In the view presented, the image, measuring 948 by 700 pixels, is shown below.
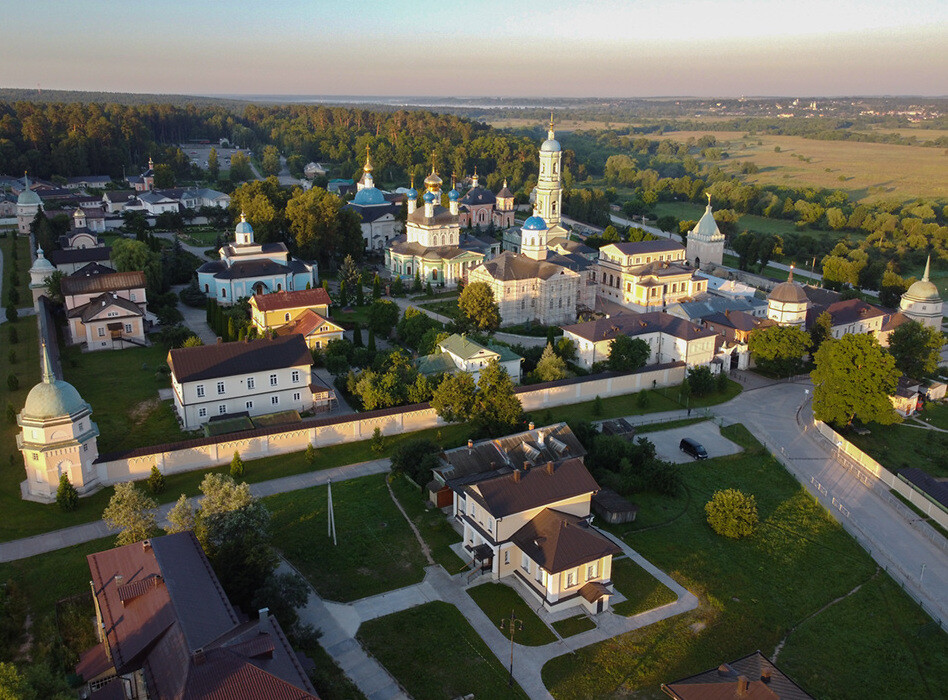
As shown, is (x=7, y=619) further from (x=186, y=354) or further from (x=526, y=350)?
(x=526, y=350)

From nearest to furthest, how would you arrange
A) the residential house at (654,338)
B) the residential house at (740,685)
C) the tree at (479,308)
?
the residential house at (740,685) < the residential house at (654,338) < the tree at (479,308)

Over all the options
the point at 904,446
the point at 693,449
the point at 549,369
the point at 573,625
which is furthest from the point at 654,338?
the point at 573,625

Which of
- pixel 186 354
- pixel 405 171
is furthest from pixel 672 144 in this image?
pixel 186 354

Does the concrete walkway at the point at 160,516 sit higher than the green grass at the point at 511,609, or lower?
higher

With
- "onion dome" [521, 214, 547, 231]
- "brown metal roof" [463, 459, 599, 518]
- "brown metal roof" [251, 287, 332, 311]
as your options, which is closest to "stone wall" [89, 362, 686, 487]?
"brown metal roof" [463, 459, 599, 518]

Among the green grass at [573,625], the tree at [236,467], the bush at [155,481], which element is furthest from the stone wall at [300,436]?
the green grass at [573,625]

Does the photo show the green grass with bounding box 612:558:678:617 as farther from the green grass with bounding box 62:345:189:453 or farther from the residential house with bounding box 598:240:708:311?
the residential house with bounding box 598:240:708:311

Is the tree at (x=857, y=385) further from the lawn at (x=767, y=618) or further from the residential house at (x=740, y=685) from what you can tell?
the residential house at (x=740, y=685)
